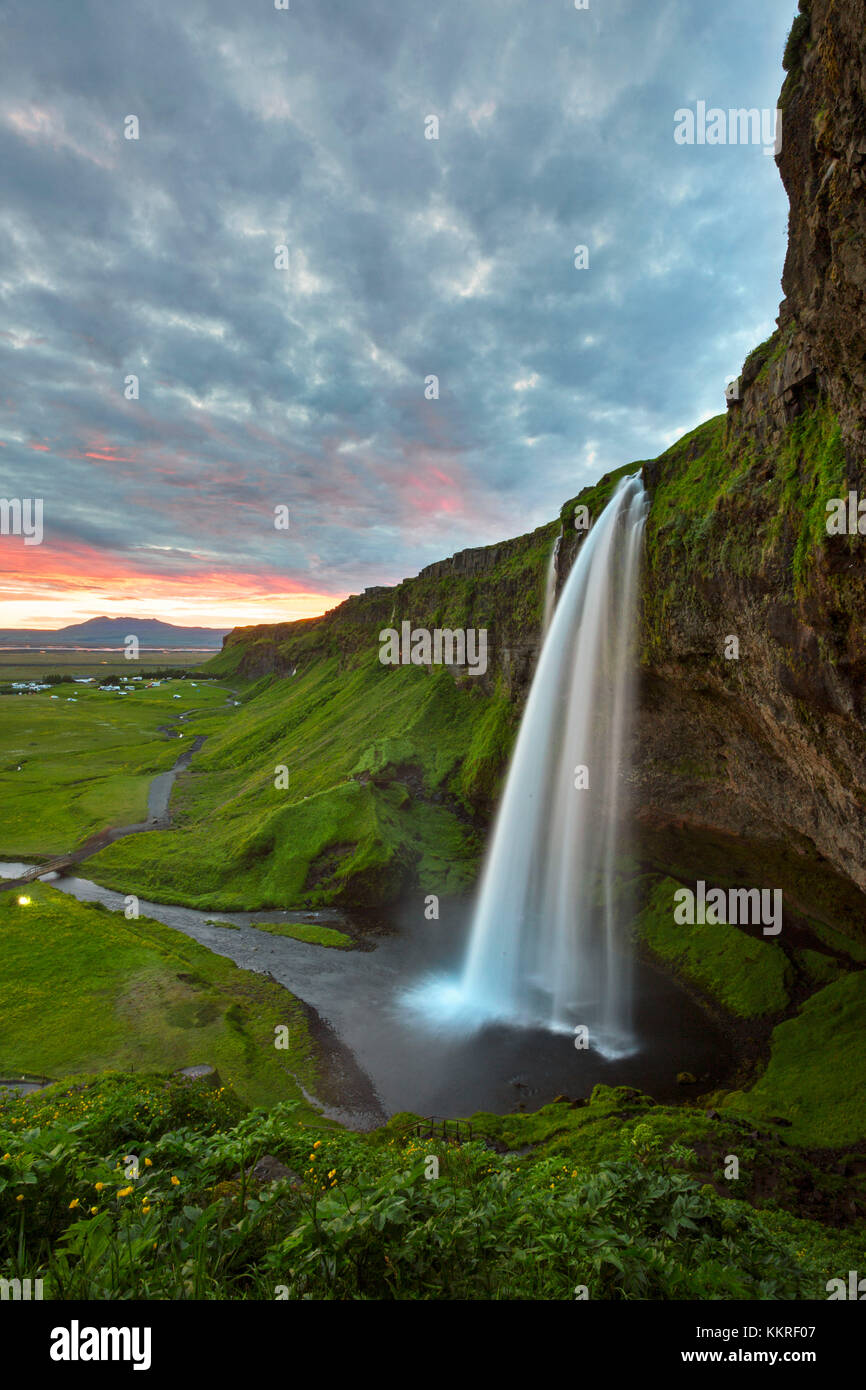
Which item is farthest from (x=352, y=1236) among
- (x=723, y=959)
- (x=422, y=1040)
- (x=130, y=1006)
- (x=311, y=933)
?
(x=311, y=933)

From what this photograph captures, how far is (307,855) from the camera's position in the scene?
40719mm

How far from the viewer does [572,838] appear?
32.2 metres

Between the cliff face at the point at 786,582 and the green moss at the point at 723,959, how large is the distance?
84.7 inches

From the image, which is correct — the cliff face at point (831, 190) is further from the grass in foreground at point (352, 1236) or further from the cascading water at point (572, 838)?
the grass in foreground at point (352, 1236)

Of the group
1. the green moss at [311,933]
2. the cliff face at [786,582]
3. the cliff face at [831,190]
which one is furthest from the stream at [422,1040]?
the cliff face at [831,190]

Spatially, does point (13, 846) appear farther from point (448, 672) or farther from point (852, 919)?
point (852, 919)

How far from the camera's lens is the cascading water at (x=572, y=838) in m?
25.5

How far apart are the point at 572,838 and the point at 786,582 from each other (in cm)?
2041

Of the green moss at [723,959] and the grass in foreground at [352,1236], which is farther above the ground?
the grass in foreground at [352,1236]

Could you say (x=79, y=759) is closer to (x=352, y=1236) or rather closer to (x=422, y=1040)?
(x=422, y=1040)

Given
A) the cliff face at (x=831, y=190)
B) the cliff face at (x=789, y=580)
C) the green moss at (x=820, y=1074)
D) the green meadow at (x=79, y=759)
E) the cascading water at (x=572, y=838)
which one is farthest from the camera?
the green meadow at (x=79, y=759)

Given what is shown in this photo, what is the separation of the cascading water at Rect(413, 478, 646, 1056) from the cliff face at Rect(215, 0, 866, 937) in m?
1.64

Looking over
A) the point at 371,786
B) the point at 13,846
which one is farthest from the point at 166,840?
the point at 371,786
